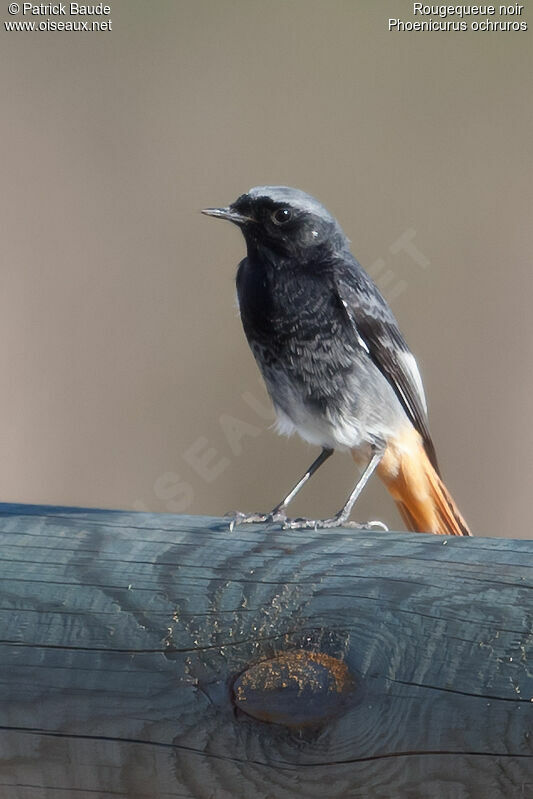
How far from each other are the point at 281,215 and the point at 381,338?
566mm

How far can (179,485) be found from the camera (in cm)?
590

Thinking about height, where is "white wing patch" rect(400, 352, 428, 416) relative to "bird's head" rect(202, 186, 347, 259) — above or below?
below

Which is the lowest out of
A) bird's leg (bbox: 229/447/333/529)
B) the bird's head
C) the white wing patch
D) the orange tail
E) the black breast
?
the orange tail

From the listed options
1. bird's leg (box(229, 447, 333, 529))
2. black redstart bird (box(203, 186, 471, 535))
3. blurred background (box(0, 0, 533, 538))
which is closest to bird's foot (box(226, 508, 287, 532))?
bird's leg (box(229, 447, 333, 529))

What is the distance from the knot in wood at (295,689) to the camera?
1.90m

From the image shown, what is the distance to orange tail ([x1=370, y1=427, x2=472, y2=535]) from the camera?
4164mm

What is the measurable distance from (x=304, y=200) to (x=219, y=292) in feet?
6.18

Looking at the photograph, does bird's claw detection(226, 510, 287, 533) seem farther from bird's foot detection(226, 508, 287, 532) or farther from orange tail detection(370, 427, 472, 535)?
orange tail detection(370, 427, 472, 535)

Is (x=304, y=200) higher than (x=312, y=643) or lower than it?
higher

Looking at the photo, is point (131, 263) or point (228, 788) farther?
point (131, 263)

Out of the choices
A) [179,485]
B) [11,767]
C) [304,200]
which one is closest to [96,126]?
[179,485]

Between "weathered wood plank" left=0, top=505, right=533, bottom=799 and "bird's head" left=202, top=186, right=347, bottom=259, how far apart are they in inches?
80.7

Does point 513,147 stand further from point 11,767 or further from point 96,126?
point 11,767

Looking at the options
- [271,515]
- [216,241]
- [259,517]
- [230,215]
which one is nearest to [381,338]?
[230,215]
